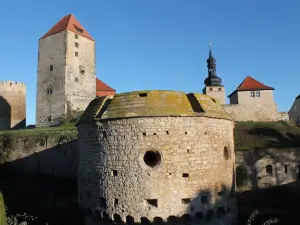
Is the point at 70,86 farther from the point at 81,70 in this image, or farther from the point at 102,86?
the point at 102,86

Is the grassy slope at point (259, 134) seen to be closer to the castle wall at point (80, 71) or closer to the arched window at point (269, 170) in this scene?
the arched window at point (269, 170)

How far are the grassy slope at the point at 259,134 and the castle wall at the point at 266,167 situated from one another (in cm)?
331

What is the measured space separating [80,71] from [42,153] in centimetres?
1501

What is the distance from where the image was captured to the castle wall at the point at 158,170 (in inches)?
542

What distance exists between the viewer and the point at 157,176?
13.8m

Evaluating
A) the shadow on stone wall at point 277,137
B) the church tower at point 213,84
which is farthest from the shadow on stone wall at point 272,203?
the church tower at point 213,84

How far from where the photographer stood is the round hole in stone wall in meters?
14.1

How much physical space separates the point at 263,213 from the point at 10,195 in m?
19.5

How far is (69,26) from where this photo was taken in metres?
42.2

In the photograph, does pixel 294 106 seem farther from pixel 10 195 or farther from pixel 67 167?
pixel 10 195

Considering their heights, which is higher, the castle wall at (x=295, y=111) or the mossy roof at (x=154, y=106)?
the castle wall at (x=295, y=111)

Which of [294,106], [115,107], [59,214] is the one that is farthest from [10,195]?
[294,106]

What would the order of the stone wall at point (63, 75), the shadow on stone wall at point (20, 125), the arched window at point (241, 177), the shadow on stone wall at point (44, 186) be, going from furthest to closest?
the shadow on stone wall at point (20, 125), the stone wall at point (63, 75), the arched window at point (241, 177), the shadow on stone wall at point (44, 186)

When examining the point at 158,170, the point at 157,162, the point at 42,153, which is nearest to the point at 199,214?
the point at 158,170
